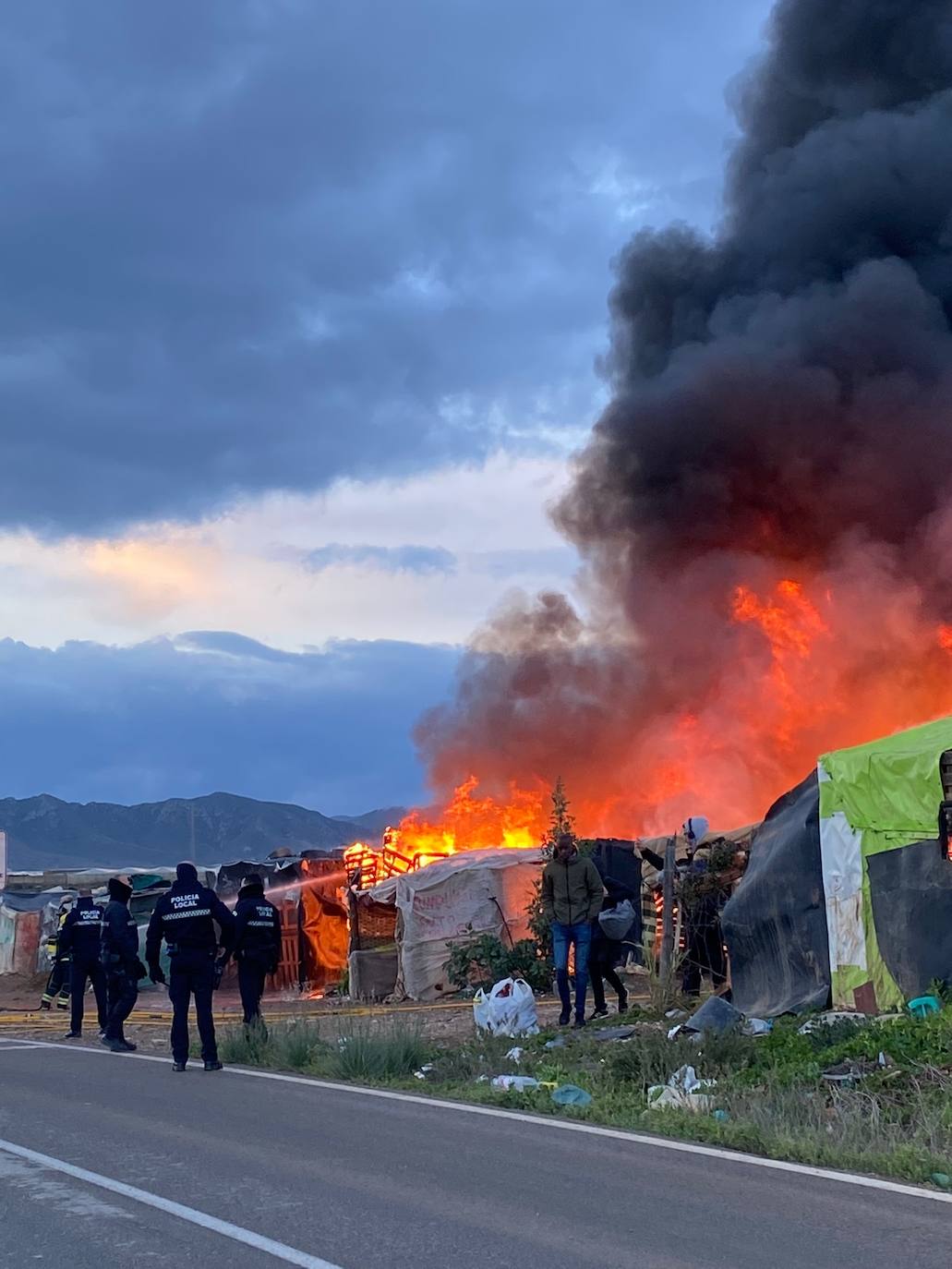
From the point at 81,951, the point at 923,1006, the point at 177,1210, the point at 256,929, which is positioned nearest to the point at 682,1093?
the point at 923,1006

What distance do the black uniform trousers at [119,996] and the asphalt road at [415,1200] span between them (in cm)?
396

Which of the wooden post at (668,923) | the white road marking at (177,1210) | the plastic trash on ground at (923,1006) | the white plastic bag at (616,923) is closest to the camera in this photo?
the white road marking at (177,1210)

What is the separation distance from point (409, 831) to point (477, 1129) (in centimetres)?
2477

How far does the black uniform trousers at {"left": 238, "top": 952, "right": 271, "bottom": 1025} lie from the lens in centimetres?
1144

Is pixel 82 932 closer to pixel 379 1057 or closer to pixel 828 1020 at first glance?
pixel 379 1057

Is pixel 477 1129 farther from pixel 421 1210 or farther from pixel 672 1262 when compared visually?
pixel 672 1262

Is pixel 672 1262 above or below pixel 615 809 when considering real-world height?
below

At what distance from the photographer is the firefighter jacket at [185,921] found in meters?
10.2

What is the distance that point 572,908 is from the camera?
12570 mm

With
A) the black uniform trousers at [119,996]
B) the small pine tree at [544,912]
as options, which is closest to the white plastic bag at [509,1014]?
the black uniform trousers at [119,996]

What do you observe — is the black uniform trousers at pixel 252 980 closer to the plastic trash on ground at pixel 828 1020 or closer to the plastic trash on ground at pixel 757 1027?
the plastic trash on ground at pixel 757 1027

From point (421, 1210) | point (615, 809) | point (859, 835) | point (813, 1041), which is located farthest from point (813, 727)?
point (421, 1210)

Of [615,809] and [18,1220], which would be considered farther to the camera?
[615,809]

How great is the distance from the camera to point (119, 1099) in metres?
8.77
